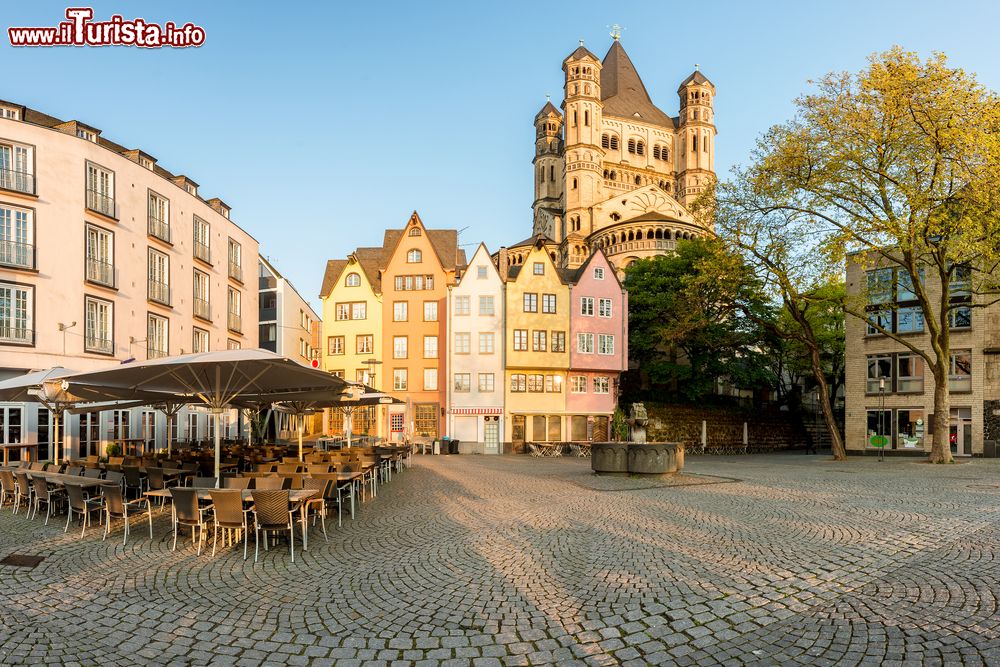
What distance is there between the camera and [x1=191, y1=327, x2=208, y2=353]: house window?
1350 inches

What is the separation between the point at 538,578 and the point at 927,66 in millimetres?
26569

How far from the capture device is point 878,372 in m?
40.8

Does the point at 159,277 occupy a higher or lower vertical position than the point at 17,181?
lower

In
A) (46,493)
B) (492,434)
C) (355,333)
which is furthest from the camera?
(355,333)

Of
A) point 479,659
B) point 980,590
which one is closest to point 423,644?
point 479,659

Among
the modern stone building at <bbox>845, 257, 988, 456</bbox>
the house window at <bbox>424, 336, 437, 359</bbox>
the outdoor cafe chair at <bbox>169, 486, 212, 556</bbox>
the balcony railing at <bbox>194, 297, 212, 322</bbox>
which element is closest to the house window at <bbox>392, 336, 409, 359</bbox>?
the house window at <bbox>424, 336, 437, 359</bbox>

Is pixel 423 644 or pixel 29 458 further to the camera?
pixel 29 458

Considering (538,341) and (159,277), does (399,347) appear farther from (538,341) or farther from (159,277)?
(159,277)

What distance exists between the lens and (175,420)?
3278 centimetres

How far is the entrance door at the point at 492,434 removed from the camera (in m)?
44.9

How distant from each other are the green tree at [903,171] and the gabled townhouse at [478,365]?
18810 mm

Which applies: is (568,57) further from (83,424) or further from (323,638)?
(323,638)

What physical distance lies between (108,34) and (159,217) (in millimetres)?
13430

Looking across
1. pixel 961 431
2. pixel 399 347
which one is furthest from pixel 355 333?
pixel 961 431
